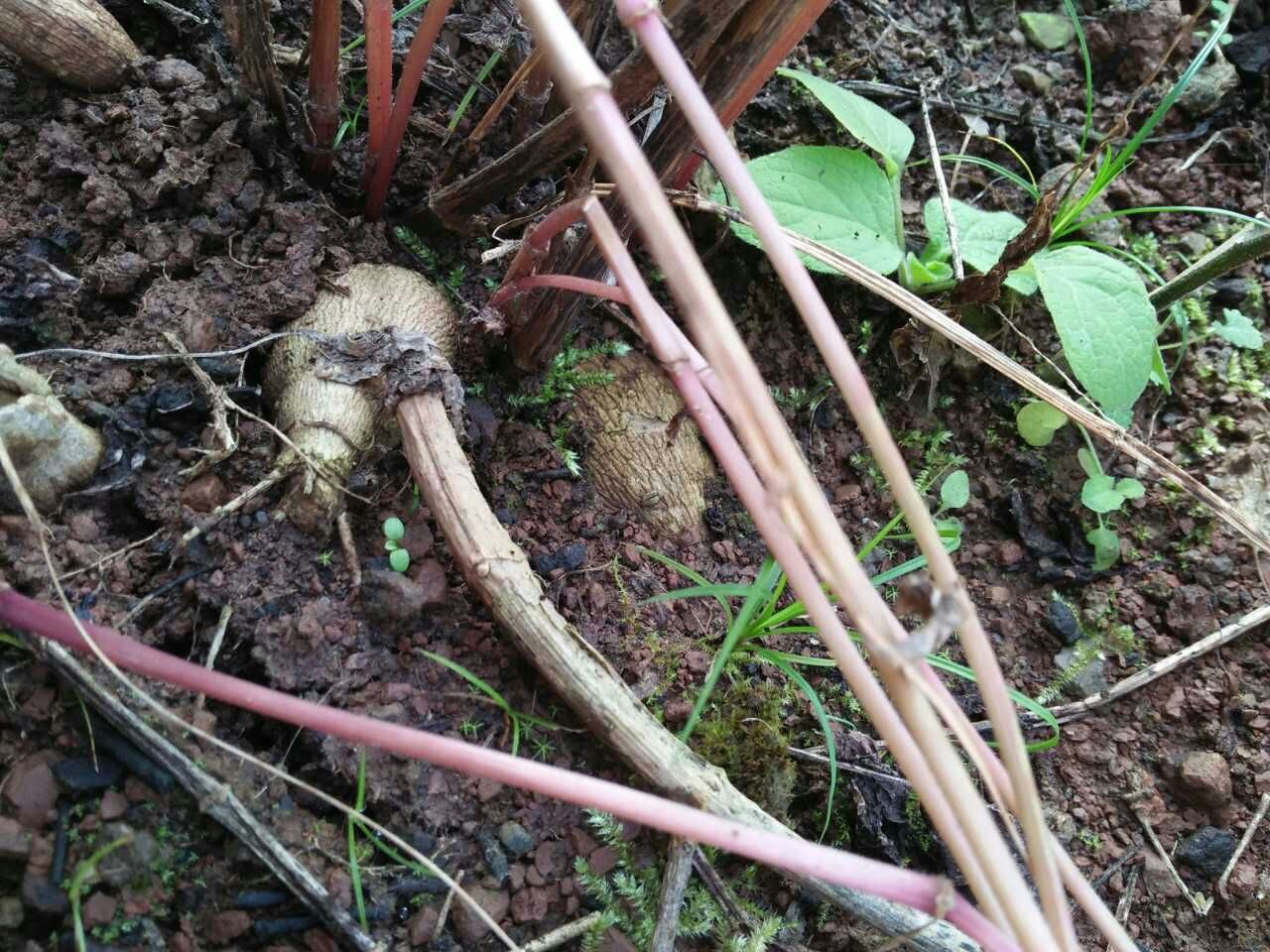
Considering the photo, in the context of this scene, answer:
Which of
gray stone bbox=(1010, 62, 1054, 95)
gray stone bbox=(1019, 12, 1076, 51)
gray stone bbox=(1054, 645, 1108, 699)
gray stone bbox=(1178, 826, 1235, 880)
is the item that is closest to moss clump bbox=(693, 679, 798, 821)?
gray stone bbox=(1054, 645, 1108, 699)

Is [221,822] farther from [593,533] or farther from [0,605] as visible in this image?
[593,533]

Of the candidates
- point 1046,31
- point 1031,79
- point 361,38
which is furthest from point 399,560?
point 1046,31

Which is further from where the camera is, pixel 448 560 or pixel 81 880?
pixel 448 560

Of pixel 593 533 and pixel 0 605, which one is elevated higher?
pixel 593 533

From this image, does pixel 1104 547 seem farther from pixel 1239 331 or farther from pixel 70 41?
pixel 70 41

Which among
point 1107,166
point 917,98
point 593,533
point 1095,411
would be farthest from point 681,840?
point 917,98
